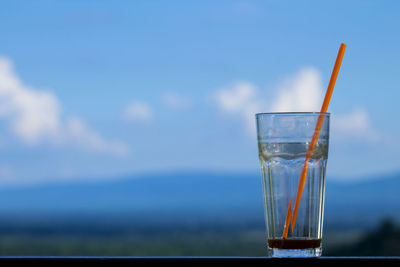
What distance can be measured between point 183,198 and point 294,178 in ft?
359

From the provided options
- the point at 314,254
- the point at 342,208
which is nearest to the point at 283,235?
the point at 314,254

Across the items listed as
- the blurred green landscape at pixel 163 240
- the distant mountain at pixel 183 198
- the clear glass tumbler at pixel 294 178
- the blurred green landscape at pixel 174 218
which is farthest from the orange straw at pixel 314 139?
the distant mountain at pixel 183 198

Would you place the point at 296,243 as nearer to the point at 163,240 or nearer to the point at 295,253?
the point at 295,253

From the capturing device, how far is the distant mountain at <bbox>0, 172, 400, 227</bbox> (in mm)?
90625

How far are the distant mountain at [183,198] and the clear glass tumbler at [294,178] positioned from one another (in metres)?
75.6

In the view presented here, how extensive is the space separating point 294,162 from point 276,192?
66 mm

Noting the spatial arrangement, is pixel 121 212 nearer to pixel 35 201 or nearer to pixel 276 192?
pixel 35 201

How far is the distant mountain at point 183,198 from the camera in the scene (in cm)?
9062

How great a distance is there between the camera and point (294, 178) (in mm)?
1263
